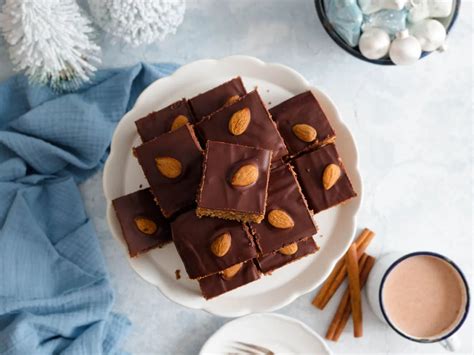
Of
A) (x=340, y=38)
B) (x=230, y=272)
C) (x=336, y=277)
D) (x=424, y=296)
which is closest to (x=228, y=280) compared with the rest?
(x=230, y=272)

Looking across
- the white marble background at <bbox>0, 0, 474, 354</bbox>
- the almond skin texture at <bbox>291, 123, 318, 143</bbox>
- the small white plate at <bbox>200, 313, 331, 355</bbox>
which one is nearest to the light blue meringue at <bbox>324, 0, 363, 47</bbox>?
the white marble background at <bbox>0, 0, 474, 354</bbox>

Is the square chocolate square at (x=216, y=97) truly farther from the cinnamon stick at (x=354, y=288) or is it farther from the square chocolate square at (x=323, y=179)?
the cinnamon stick at (x=354, y=288)

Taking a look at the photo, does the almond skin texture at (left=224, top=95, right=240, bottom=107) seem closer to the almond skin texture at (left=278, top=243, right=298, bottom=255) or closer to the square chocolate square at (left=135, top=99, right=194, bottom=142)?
the square chocolate square at (left=135, top=99, right=194, bottom=142)

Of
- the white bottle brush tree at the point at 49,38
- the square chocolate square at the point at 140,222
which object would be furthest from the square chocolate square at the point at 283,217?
the white bottle brush tree at the point at 49,38

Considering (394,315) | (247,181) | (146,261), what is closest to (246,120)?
(247,181)

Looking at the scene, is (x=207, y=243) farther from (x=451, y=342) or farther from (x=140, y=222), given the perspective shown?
(x=451, y=342)

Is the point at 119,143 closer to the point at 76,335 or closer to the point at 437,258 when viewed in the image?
the point at 76,335

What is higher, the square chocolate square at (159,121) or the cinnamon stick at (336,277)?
the square chocolate square at (159,121)
